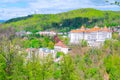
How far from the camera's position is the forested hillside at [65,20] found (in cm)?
8526

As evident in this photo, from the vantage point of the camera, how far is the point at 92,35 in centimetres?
5891

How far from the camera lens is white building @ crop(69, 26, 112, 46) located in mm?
56656

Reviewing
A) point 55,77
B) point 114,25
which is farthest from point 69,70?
point 114,25

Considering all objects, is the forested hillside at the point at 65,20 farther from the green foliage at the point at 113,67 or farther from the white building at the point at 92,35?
the green foliage at the point at 113,67

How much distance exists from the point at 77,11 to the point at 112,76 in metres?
77.3

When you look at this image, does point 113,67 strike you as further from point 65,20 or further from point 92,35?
point 65,20

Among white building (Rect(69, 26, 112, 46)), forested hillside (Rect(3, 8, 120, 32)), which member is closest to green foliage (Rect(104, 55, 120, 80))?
white building (Rect(69, 26, 112, 46))

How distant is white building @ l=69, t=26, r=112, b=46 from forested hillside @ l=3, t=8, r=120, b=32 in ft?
60.2

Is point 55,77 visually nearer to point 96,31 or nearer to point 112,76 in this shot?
point 112,76

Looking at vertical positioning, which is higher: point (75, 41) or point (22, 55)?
point (22, 55)

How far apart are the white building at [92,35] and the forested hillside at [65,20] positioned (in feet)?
60.2

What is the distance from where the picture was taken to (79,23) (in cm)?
8631

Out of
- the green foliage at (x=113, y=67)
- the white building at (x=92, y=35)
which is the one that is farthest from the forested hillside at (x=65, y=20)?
the green foliage at (x=113, y=67)

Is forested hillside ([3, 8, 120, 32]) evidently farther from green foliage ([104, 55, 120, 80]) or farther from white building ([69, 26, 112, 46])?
green foliage ([104, 55, 120, 80])
